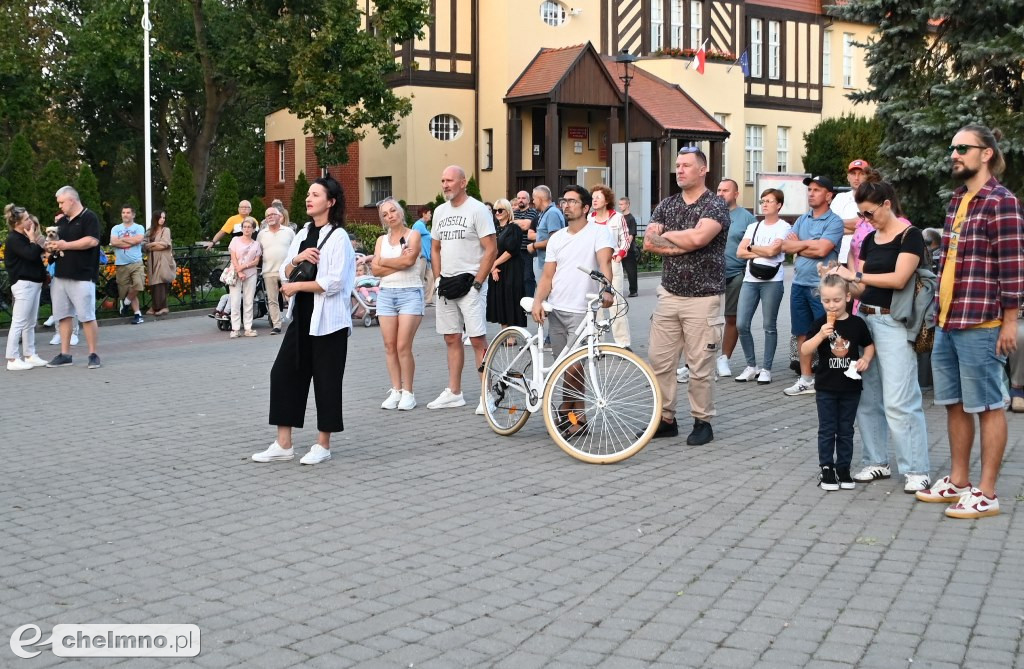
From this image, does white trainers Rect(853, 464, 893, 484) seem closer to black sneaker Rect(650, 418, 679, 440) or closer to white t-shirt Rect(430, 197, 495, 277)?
black sneaker Rect(650, 418, 679, 440)

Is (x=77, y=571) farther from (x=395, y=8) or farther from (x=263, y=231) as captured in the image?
(x=395, y=8)

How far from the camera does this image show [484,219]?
1031cm

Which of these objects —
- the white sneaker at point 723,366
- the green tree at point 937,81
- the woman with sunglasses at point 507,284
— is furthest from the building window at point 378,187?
the woman with sunglasses at point 507,284

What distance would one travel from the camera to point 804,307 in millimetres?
11195

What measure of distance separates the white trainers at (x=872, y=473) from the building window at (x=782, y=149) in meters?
43.0

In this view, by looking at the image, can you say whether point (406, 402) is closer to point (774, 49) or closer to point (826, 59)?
point (774, 49)

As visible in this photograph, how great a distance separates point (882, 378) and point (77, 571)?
4.65m

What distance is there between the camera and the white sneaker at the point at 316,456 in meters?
8.42

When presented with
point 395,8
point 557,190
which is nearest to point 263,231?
point 395,8

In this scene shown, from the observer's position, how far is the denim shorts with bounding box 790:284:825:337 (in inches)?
435

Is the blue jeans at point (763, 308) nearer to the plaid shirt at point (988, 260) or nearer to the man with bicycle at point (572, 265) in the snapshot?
the man with bicycle at point (572, 265)

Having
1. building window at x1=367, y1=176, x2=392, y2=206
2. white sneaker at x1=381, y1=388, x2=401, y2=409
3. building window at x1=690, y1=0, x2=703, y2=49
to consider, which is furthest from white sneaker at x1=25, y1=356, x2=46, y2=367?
building window at x1=690, y1=0, x2=703, y2=49

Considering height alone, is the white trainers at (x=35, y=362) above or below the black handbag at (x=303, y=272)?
below

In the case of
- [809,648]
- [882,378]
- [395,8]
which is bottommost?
[809,648]
